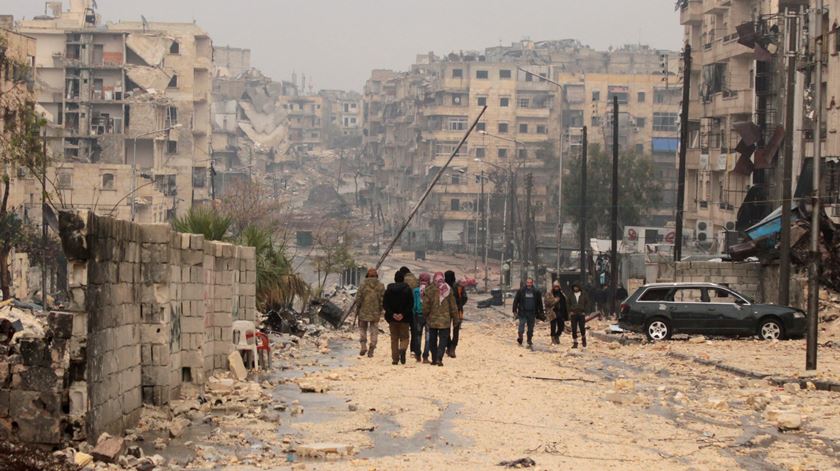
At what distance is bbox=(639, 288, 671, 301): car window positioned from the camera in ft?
111

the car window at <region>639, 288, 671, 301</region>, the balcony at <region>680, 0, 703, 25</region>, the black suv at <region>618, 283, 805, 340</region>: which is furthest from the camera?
the balcony at <region>680, 0, 703, 25</region>

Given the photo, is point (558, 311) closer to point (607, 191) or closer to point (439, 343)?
point (439, 343)

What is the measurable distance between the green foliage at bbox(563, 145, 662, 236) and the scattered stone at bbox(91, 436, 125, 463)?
82280 millimetres

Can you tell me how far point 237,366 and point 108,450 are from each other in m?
8.99

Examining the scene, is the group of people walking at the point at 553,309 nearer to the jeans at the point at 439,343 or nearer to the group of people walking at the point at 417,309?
the group of people walking at the point at 417,309

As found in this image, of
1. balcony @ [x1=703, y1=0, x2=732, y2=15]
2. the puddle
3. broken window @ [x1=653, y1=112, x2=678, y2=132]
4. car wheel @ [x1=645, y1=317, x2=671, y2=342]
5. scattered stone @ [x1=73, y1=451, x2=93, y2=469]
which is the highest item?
balcony @ [x1=703, y1=0, x2=732, y2=15]

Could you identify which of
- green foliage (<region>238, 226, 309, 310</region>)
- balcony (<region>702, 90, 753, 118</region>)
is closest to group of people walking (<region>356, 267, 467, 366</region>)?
green foliage (<region>238, 226, 309, 310</region>)

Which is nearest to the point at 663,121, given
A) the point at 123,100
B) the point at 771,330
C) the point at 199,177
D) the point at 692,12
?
the point at 199,177

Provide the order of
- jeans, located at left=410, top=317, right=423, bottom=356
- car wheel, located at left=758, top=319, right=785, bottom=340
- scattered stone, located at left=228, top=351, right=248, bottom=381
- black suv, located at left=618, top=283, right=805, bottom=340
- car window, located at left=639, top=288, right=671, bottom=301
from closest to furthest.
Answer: scattered stone, located at left=228, top=351, right=248, bottom=381 < jeans, located at left=410, top=317, right=423, bottom=356 < car wheel, located at left=758, top=319, right=785, bottom=340 < black suv, located at left=618, top=283, right=805, bottom=340 < car window, located at left=639, top=288, right=671, bottom=301

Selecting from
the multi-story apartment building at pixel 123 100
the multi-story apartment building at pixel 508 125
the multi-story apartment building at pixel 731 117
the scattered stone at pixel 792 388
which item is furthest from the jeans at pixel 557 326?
the multi-story apartment building at pixel 508 125

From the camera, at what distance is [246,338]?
77.5 ft

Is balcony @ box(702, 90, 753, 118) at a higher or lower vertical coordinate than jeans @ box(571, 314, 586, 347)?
higher

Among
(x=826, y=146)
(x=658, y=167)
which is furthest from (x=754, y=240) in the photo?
(x=658, y=167)

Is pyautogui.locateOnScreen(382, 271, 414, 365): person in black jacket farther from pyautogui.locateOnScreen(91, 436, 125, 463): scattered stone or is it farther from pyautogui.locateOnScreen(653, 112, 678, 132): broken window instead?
pyautogui.locateOnScreen(653, 112, 678, 132): broken window
